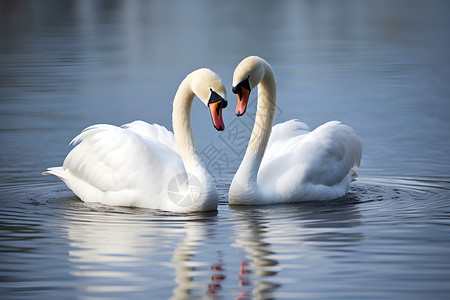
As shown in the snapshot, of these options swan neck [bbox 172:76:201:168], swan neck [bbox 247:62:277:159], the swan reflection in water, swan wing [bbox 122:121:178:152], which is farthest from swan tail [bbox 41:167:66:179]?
swan neck [bbox 247:62:277:159]

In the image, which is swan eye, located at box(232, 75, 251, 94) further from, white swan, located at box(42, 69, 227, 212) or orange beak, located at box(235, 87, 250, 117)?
white swan, located at box(42, 69, 227, 212)

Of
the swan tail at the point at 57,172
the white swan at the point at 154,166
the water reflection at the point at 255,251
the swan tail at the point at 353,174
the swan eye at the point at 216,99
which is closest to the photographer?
the water reflection at the point at 255,251

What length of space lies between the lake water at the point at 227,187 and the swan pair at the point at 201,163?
0.57 feet

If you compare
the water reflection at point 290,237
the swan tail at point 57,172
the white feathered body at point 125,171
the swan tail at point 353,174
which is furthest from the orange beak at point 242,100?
the swan tail at point 57,172

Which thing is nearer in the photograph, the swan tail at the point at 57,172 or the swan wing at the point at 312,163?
the swan wing at the point at 312,163

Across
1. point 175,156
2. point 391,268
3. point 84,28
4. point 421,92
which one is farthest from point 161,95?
point 84,28

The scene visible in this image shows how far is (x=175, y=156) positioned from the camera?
10.4 m

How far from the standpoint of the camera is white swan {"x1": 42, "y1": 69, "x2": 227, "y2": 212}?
9656 millimetres

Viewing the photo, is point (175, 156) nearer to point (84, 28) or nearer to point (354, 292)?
point (354, 292)

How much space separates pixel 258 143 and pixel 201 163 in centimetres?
74

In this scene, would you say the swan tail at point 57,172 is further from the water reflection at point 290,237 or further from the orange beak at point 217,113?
the orange beak at point 217,113

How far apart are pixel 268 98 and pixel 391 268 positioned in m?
3.39

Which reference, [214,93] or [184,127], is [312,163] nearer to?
[184,127]

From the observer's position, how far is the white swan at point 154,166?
9656 millimetres
